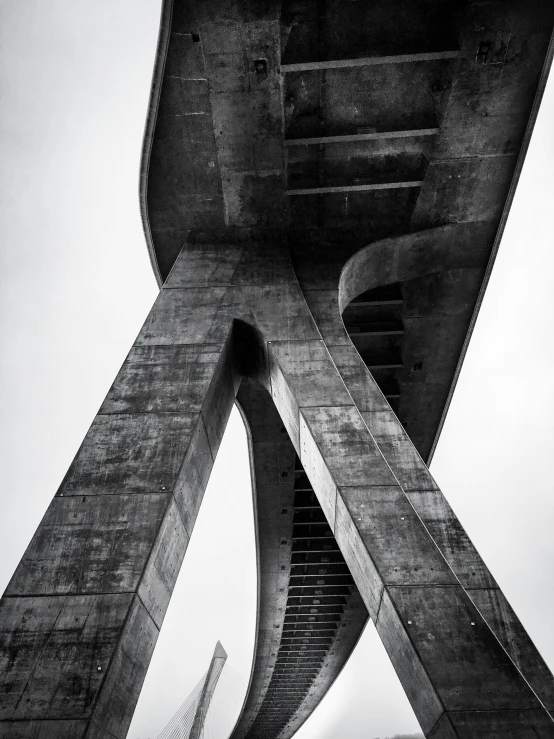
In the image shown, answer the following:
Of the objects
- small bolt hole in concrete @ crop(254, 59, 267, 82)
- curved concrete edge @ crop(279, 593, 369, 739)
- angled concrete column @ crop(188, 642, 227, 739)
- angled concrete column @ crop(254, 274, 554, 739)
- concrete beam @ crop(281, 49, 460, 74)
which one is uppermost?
angled concrete column @ crop(188, 642, 227, 739)

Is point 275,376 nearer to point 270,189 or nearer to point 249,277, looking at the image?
point 249,277

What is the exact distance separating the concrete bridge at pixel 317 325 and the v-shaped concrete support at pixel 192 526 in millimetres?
27

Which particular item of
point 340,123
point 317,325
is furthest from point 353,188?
point 317,325

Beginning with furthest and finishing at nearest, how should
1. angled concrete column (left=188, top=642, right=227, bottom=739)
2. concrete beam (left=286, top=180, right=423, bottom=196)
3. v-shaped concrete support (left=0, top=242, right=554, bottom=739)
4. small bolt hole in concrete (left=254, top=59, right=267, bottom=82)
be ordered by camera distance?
angled concrete column (left=188, top=642, right=227, bottom=739) → concrete beam (left=286, top=180, right=423, bottom=196) → small bolt hole in concrete (left=254, top=59, right=267, bottom=82) → v-shaped concrete support (left=0, top=242, right=554, bottom=739)

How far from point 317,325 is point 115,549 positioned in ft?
19.9

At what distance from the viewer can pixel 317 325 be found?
1060 cm

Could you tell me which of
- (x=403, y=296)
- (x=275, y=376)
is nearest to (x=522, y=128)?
(x=403, y=296)

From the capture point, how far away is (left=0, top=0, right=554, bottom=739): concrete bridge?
548cm

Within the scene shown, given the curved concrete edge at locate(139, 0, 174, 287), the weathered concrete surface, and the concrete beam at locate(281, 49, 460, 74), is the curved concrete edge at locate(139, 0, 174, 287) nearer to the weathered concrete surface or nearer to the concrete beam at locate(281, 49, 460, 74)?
the weathered concrete surface

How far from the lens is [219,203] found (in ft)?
37.8

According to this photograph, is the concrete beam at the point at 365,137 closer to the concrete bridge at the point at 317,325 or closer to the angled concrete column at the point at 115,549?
the concrete bridge at the point at 317,325

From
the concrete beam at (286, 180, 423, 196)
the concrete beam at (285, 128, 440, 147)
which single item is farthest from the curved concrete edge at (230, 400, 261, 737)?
the concrete beam at (285, 128, 440, 147)

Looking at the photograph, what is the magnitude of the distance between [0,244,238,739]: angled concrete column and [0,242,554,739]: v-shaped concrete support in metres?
0.02

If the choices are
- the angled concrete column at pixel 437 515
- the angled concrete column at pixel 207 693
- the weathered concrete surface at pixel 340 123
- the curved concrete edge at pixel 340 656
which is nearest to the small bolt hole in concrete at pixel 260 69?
the weathered concrete surface at pixel 340 123
